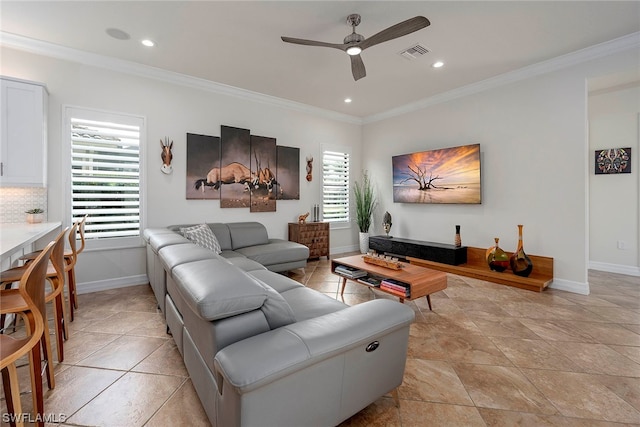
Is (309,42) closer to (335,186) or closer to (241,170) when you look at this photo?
(241,170)

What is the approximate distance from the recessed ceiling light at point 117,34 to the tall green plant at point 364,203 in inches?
179

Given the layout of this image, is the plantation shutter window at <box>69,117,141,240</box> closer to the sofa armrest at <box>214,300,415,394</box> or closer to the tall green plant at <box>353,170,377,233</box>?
the sofa armrest at <box>214,300,415,394</box>

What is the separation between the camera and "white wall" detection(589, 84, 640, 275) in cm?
433

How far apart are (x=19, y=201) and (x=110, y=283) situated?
138cm

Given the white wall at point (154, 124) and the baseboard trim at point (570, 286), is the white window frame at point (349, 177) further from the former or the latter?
the baseboard trim at point (570, 286)

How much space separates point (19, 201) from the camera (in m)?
3.30

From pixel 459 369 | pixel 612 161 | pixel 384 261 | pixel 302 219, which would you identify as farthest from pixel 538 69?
pixel 302 219

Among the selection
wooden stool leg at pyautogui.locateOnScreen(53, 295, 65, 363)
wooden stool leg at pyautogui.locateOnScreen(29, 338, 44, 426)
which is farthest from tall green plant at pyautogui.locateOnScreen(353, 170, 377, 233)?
wooden stool leg at pyautogui.locateOnScreen(29, 338, 44, 426)

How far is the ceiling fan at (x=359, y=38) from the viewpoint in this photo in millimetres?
2402

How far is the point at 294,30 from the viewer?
306cm

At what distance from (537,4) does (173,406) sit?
435 centimetres

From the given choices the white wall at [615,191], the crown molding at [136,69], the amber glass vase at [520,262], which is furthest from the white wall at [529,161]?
the crown molding at [136,69]

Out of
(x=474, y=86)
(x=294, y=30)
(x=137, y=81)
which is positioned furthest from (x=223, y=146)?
(x=474, y=86)

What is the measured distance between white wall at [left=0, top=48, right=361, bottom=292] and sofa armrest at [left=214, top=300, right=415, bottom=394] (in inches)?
138
